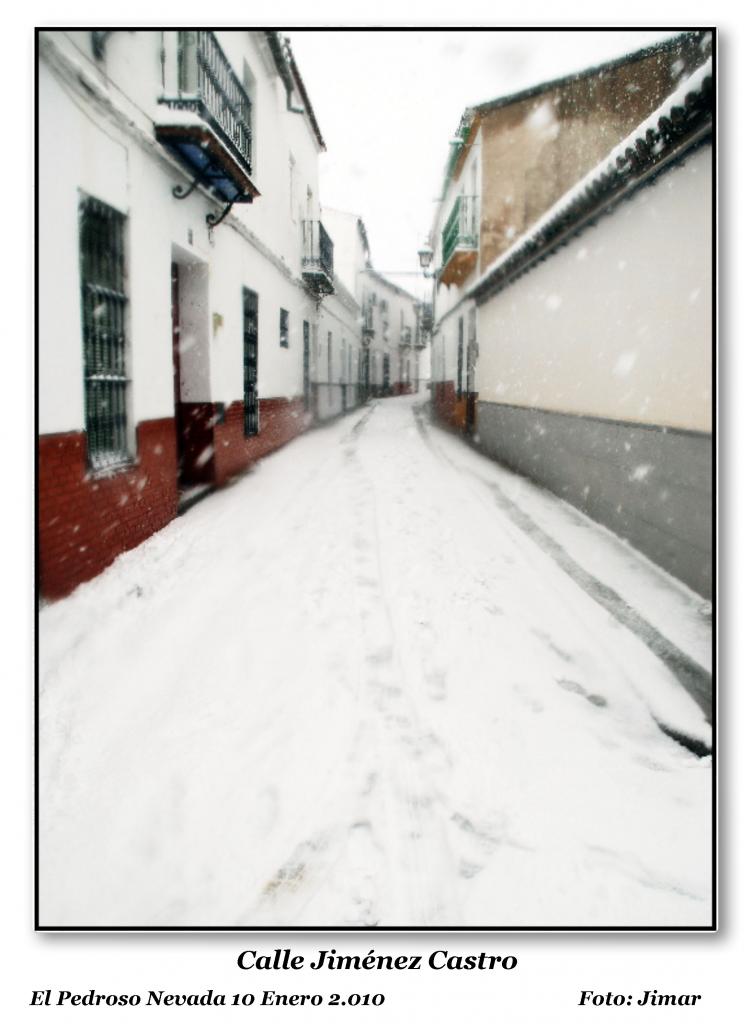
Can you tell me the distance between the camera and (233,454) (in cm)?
749

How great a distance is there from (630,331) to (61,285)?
3868mm

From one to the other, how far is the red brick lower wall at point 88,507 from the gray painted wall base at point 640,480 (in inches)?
126

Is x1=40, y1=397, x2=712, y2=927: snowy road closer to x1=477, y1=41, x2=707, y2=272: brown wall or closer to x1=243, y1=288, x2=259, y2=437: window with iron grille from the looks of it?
x1=243, y1=288, x2=259, y2=437: window with iron grille

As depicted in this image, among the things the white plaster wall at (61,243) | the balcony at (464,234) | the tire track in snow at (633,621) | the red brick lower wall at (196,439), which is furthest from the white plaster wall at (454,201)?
the white plaster wall at (61,243)

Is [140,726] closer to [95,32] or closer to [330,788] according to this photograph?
[330,788]

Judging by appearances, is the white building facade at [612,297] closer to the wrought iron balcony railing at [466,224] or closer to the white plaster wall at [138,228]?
the wrought iron balcony railing at [466,224]

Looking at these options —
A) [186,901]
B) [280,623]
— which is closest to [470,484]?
[280,623]

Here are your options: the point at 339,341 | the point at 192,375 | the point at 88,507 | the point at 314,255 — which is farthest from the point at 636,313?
the point at 339,341

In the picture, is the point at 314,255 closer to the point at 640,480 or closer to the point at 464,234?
the point at 464,234

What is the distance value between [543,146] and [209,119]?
7.29 m

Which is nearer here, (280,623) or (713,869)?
(713,869)

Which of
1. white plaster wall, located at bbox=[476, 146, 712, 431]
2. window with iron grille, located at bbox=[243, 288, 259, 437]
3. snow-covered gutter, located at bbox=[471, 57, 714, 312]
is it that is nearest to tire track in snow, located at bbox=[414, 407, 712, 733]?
white plaster wall, located at bbox=[476, 146, 712, 431]

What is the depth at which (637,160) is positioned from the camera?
4500 millimetres

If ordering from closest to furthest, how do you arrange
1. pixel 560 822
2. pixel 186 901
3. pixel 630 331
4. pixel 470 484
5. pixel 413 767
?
pixel 186 901 → pixel 560 822 → pixel 413 767 → pixel 630 331 → pixel 470 484
